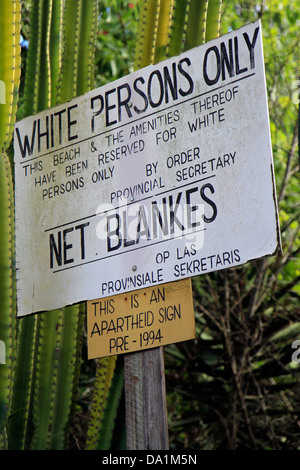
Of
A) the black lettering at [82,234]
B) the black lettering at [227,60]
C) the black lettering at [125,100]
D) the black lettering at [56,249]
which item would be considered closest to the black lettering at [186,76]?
the black lettering at [227,60]

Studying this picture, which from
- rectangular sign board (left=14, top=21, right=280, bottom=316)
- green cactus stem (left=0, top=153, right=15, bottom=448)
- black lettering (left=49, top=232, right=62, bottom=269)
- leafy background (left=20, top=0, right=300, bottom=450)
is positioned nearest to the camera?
rectangular sign board (left=14, top=21, right=280, bottom=316)

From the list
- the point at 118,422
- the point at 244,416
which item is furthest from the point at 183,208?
the point at 244,416

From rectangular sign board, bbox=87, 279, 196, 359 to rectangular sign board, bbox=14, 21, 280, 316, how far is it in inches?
2.0

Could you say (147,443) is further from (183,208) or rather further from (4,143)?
(4,143)

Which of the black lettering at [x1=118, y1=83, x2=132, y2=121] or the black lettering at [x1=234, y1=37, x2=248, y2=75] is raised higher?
the black lettering at [x1=118, y1=83, x2=132, y2=121]

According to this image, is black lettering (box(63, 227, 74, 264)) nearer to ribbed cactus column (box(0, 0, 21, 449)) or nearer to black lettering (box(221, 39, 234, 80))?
ribbed cactus column (box(0, 0, 21, 449))

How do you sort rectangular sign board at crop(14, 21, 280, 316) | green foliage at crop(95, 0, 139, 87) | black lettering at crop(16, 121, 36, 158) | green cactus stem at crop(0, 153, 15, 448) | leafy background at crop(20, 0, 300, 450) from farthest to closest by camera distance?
green foliage at crop(95, 0, 139, 87) → leafy background at crop(20, 0, 300, 450) → green cactus stem at crop(0, 153, 15, 448) → black lettering at crop(16, 121, 36, 158) → rectangular sign board at crop(14, 21, 280, 316)

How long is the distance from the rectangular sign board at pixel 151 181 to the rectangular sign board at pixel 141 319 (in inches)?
2.0

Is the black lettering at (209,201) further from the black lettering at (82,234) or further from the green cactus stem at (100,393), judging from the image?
the green cactus stem at (100,393)

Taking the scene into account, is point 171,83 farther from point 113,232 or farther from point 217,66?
point 113,232

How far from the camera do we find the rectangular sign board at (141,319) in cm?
278

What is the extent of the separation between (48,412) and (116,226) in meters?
1.43

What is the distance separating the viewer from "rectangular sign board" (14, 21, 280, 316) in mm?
2676

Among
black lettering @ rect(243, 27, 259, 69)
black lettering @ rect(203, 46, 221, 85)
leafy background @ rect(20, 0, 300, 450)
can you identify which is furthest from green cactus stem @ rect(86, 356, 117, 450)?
leafy background @ rect(20, 0, 300, 450)
